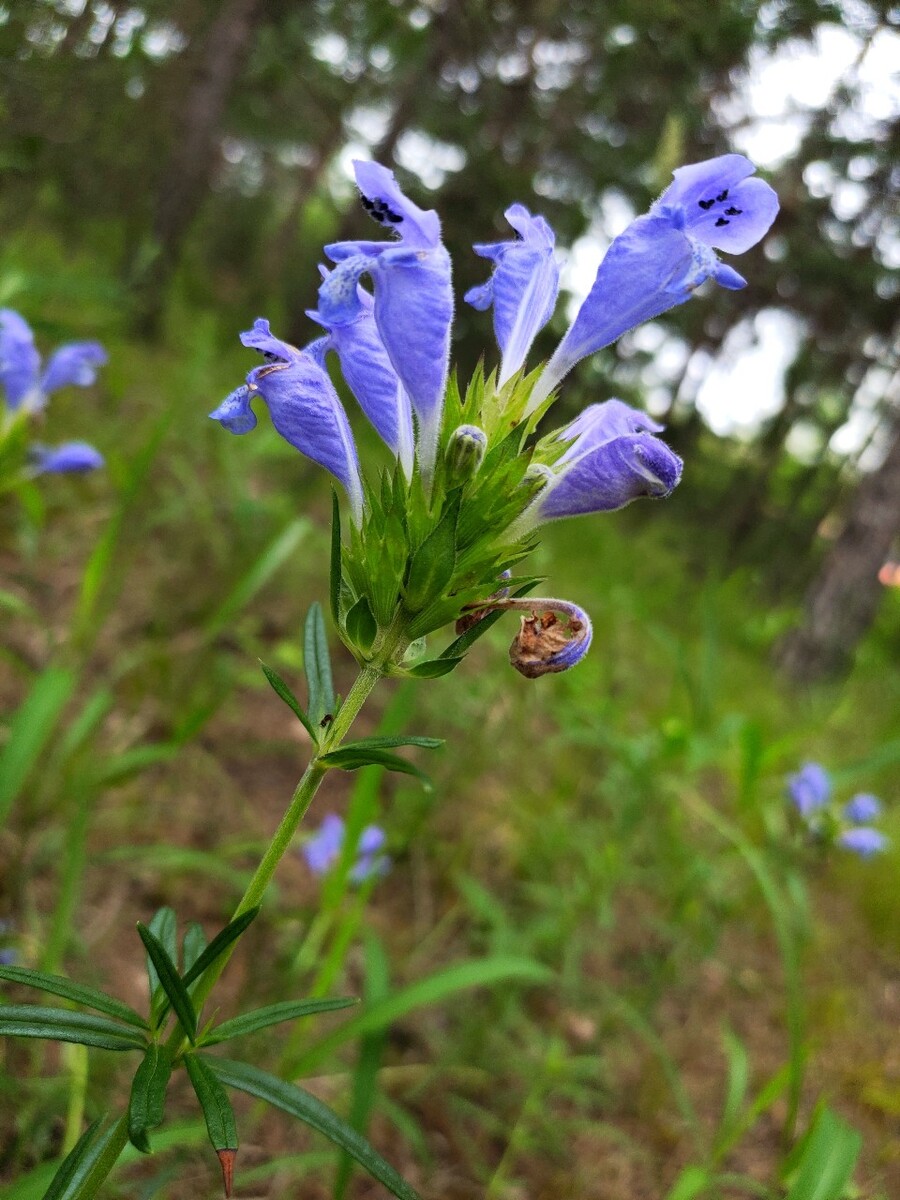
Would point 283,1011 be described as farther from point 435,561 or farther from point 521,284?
point 521,284

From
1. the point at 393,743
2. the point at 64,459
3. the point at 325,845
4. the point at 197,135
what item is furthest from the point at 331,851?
the point at 197,135

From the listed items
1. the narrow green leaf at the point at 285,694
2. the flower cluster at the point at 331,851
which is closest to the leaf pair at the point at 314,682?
the narrow green leaf at the point at 285,694

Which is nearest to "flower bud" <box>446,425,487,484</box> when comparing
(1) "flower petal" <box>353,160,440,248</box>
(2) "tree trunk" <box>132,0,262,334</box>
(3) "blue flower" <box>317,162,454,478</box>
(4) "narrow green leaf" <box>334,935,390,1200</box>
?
(3) "blue flower" <box>317,162,454,478</box>

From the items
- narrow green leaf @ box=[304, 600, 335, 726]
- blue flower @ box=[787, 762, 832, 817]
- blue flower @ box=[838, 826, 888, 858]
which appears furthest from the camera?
blue flower @ box=[838, 826, 888, 858]

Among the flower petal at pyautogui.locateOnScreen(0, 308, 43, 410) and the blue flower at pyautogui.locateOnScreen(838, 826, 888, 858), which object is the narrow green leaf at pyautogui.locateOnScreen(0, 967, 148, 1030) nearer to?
the flower petal at pyautogui.locateOnScreen(0, 308, 43, 410)

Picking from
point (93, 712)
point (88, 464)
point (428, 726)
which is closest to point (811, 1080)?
point (428, 726)

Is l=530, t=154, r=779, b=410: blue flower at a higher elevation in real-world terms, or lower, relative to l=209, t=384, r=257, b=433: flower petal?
higher

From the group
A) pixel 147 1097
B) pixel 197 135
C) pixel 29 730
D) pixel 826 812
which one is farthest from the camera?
pixel 197 135
